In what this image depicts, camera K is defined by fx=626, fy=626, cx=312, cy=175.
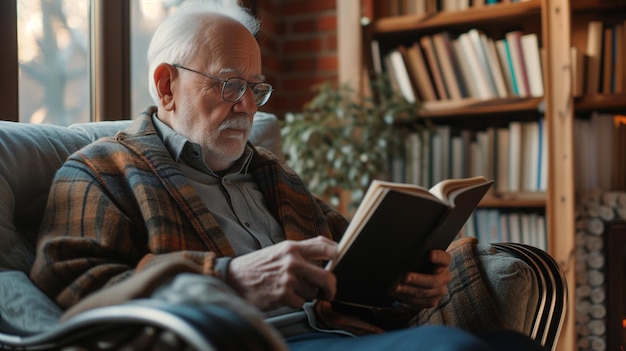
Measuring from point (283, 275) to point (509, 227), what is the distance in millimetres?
1786

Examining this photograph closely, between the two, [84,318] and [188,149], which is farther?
[188,149]

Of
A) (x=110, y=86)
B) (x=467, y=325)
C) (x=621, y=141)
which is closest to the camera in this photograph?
(x=467, y=325)

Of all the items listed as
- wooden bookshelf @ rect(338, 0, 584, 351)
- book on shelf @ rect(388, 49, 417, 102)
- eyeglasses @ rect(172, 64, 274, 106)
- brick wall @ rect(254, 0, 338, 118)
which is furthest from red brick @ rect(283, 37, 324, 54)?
eyeglasses @ rect(172, 64, 274, 106)

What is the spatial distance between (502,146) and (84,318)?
2.07 meters

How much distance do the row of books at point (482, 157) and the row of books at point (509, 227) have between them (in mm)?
111

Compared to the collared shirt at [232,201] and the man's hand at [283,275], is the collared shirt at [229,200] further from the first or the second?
the man's hand at [283,275]

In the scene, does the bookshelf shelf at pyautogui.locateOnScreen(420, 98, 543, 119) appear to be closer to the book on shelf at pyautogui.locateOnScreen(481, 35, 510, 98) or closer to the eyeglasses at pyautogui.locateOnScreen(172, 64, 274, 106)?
the book on shelf at pyautogui.locateOnScreen(481, 35, 510, 98)

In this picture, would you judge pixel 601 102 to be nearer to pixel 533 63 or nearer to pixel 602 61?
pixel 602 61

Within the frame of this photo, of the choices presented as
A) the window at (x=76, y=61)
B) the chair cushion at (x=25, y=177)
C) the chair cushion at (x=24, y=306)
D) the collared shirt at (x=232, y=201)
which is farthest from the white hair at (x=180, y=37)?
the chair cushion at (x=24, y=306)

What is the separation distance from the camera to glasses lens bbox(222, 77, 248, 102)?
1.37 metres

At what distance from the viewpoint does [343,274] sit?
105 centimetres

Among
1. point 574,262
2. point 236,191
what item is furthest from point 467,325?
point 574,262

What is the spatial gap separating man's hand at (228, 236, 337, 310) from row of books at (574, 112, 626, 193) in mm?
1738

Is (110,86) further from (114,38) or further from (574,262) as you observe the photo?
(574,262)
